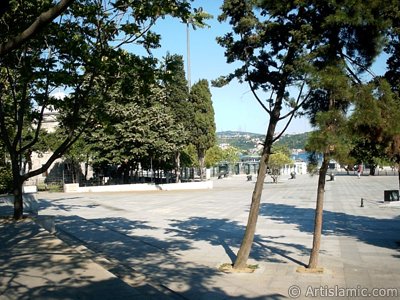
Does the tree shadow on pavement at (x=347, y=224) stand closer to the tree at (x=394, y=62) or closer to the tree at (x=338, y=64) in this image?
the tree at (x=394, y=62)

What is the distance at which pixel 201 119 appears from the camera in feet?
140

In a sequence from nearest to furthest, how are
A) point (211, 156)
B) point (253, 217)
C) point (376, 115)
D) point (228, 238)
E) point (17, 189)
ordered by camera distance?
point (376, 115) < point (253, 217) < point (17, 189) < point (228, 238) < point (211, 156)

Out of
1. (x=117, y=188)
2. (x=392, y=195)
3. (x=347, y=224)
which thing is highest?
(x=117, y=188)

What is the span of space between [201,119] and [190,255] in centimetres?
3130

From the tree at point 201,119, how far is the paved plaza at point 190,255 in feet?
69.8

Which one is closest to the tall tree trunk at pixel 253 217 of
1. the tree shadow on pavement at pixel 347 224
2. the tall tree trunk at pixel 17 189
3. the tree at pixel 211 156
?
the tree shadow on pavement at pixel 347 224

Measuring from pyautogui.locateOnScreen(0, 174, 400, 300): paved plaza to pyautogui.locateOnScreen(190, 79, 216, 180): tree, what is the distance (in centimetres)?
2128

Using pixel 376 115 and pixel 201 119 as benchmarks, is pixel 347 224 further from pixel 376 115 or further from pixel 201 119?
pixel 201 119

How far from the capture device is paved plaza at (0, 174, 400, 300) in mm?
7285

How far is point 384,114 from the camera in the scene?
9.35 m

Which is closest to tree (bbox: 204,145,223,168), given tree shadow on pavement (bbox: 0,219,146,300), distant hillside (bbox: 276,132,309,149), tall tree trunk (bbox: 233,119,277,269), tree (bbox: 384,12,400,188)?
distant hillside (bbox: 276,132,309,149)

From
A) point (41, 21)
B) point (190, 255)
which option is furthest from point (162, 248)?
point (41, 21)

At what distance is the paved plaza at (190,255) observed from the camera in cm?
729

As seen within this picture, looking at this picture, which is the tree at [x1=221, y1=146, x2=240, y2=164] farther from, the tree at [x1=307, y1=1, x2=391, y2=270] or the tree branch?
the tree branch
